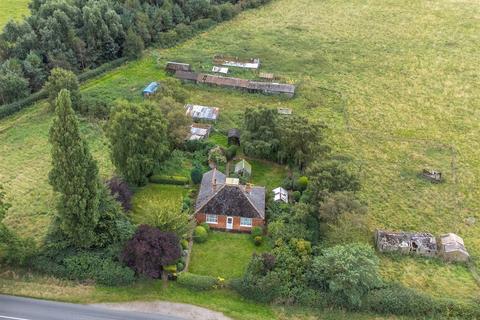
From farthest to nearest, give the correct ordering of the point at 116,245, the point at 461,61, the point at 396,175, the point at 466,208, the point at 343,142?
1. the point at 461,61
2. the point at 343,142
3. the point at 396,175
4. the point at 466,208
5. the point at 116,245

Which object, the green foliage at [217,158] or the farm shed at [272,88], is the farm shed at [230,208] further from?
the farm shed at [272,88]

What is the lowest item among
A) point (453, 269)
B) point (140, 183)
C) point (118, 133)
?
point (453, 269)

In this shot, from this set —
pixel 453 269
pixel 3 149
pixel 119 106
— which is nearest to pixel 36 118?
pixel 3 149

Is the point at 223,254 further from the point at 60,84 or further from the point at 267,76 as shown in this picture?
the point at 267,76

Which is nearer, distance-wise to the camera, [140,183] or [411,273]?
[411,273]

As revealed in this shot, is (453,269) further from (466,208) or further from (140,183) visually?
(140,183)

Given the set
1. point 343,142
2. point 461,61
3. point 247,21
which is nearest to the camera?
point 343,142

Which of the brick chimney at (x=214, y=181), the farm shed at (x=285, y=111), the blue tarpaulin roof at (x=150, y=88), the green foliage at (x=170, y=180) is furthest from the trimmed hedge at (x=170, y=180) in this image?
the farm shed at (x=285, y=111)
